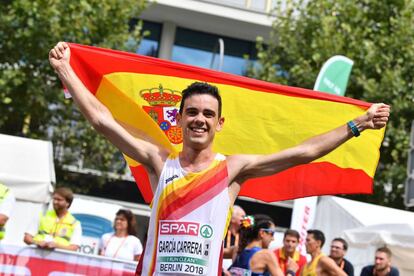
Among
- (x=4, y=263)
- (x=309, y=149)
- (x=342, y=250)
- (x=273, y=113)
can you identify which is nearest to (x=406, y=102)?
(x=342, y=250)

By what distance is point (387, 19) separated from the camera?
77.0ft

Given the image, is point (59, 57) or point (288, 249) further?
point (288, 249)

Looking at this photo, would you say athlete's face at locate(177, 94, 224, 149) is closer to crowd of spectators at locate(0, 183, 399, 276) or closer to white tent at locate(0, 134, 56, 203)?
crowd of spectators at locate(0, 183, 399, 276)

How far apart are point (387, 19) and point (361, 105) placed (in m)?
17.9

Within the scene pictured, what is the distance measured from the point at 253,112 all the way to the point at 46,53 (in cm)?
1507

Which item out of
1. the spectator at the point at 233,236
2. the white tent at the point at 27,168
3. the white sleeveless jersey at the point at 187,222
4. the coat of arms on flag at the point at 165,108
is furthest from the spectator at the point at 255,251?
the white tent at the point at 27,168

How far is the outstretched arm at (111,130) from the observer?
5.07 metres

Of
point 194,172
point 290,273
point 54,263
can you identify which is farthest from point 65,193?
point 194,172

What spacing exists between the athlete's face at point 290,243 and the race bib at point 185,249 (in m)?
6.23

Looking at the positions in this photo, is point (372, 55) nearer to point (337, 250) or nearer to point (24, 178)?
point (24, 178)

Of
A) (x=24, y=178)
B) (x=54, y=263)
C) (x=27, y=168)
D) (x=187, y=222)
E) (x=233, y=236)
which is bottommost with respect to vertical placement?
(x=187, y=222)

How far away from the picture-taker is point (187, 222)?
479 centimetres

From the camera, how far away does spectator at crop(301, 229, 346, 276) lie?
10.8 metres

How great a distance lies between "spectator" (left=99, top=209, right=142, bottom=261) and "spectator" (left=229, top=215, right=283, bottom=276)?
200 centimetres
